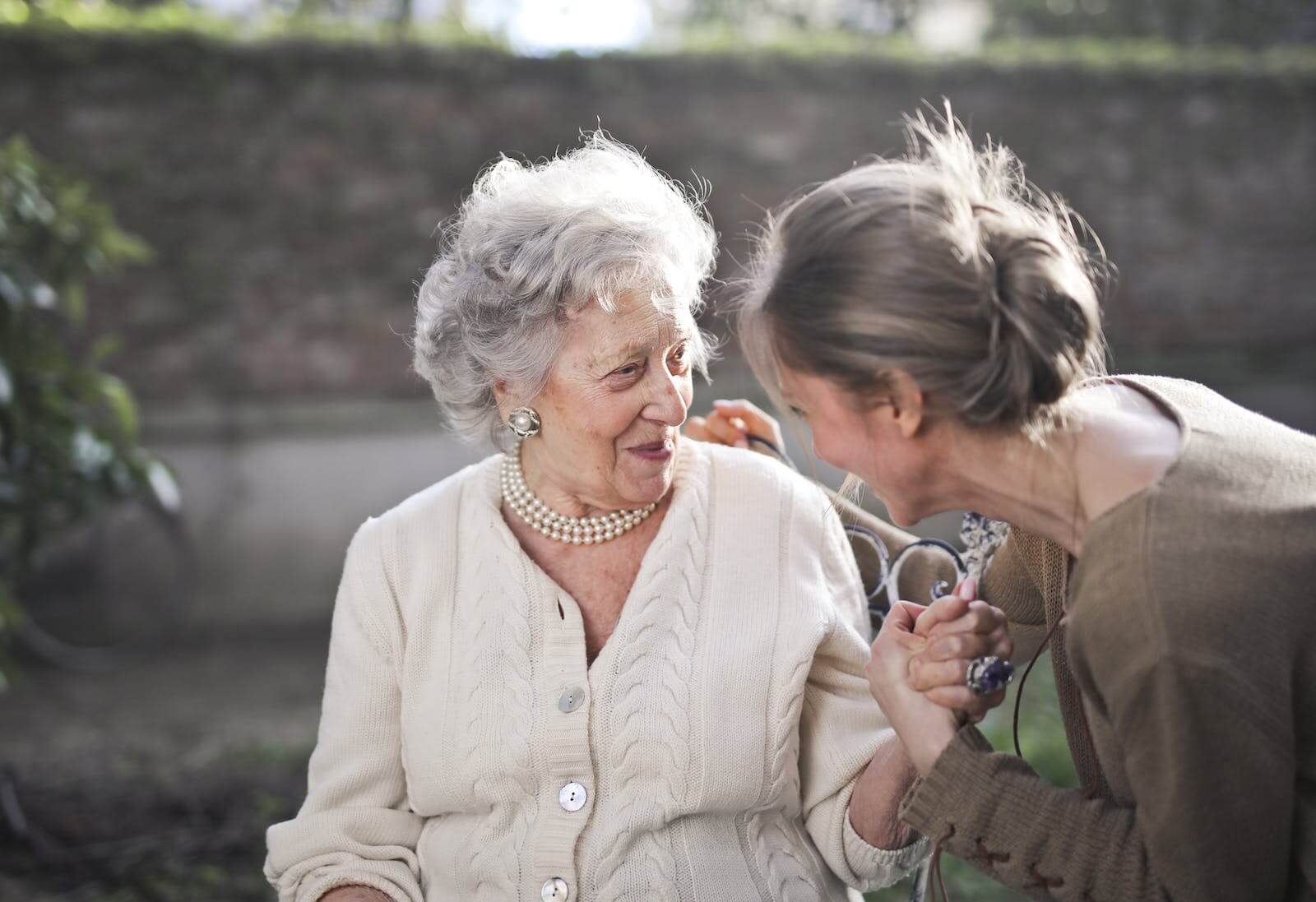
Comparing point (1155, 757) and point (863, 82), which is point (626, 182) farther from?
point (863, 82)

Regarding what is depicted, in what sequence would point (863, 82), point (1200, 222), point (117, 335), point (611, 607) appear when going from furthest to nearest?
point (1200, 222)
point (863, 82)
point (117, 335)
point (611, 607)

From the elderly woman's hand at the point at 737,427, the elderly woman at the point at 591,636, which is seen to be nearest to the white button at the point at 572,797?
the elderly woman at the point at 591,636

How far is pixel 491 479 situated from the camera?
8.23 ft

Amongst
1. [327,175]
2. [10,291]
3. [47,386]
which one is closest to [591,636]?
[10,291]

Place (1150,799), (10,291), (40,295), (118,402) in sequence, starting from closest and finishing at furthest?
1. (1150,799)
2. (10,291)
3. (40,295)
4. (118,402)

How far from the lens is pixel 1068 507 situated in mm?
1769

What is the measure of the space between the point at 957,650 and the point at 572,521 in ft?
2.75

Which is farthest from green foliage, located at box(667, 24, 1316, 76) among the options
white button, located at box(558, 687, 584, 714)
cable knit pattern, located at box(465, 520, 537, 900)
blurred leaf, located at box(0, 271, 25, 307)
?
white button, located at box(558, 687, 584, 714)

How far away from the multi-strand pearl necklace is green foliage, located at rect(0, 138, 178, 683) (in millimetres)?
2045

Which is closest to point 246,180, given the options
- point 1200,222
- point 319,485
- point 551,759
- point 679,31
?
point 319,485

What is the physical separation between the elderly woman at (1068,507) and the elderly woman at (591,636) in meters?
0.34

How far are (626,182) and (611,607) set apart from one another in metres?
0.81

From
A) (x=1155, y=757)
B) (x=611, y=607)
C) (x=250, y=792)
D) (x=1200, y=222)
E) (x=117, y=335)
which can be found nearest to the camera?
(x=1155, y=757)

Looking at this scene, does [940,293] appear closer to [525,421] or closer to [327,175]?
[525,421]
